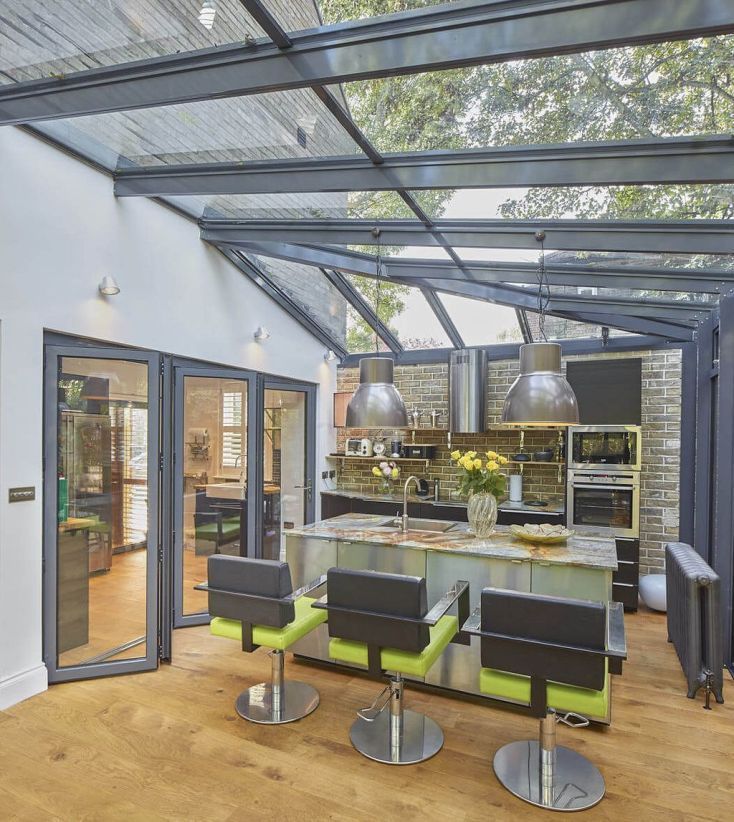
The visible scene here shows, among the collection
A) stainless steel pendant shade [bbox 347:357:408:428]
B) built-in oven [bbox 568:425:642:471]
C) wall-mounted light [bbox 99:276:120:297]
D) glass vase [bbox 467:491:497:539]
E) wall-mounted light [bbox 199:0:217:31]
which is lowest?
glass vase [bbox 467:491:497:539]

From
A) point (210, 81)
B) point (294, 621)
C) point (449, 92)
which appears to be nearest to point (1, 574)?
point (294, 621)

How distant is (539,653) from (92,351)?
3113 mm

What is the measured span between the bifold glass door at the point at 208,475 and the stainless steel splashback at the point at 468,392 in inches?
89.1

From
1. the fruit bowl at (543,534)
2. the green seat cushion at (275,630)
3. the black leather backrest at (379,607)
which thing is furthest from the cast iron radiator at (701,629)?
the green seat cushion at (275,630)

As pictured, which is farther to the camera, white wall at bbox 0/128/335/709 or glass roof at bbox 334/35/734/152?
white wall at bbox 0/128/335/709

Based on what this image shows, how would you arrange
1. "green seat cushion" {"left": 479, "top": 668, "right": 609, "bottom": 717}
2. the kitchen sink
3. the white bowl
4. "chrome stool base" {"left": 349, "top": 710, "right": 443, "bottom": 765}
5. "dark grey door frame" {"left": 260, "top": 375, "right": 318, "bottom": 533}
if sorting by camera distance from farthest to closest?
"dark grey door frame" {"left": 260, "top": 375, "right": 318, "bottom": 533} → the white bowl → the kitchen sink → "chrome stool base" {"left": 349, "top": 710, "right": 443, "bottom": 765} → "green seat cushion" {"left": 479, "top": 668, "right": 609, "bottom": 717}

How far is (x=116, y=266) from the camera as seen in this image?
3.74 meters

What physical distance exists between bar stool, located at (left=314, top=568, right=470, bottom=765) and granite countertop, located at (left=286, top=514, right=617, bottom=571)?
0.51 meters

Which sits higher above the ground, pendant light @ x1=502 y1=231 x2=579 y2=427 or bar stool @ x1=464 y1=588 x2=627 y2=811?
pendant light @ x1=502 y1=231 x2=579 y2=427

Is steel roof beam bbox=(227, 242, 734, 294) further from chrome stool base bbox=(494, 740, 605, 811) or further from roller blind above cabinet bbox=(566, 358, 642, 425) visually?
chrome stool base bbox=(494, 740, 605, 811)

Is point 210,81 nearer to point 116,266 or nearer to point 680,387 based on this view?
point 116,266

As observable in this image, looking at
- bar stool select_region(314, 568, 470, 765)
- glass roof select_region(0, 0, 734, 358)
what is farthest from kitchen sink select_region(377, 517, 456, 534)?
glass roof select_region(0, 0, 734, 358)

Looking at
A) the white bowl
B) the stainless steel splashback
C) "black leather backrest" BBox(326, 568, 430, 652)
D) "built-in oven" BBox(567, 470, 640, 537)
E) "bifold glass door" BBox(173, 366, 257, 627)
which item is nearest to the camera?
"black leather backrest" BBox(326, 568, 430, 652)

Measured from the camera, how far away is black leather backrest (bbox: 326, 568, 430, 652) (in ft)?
8.47
